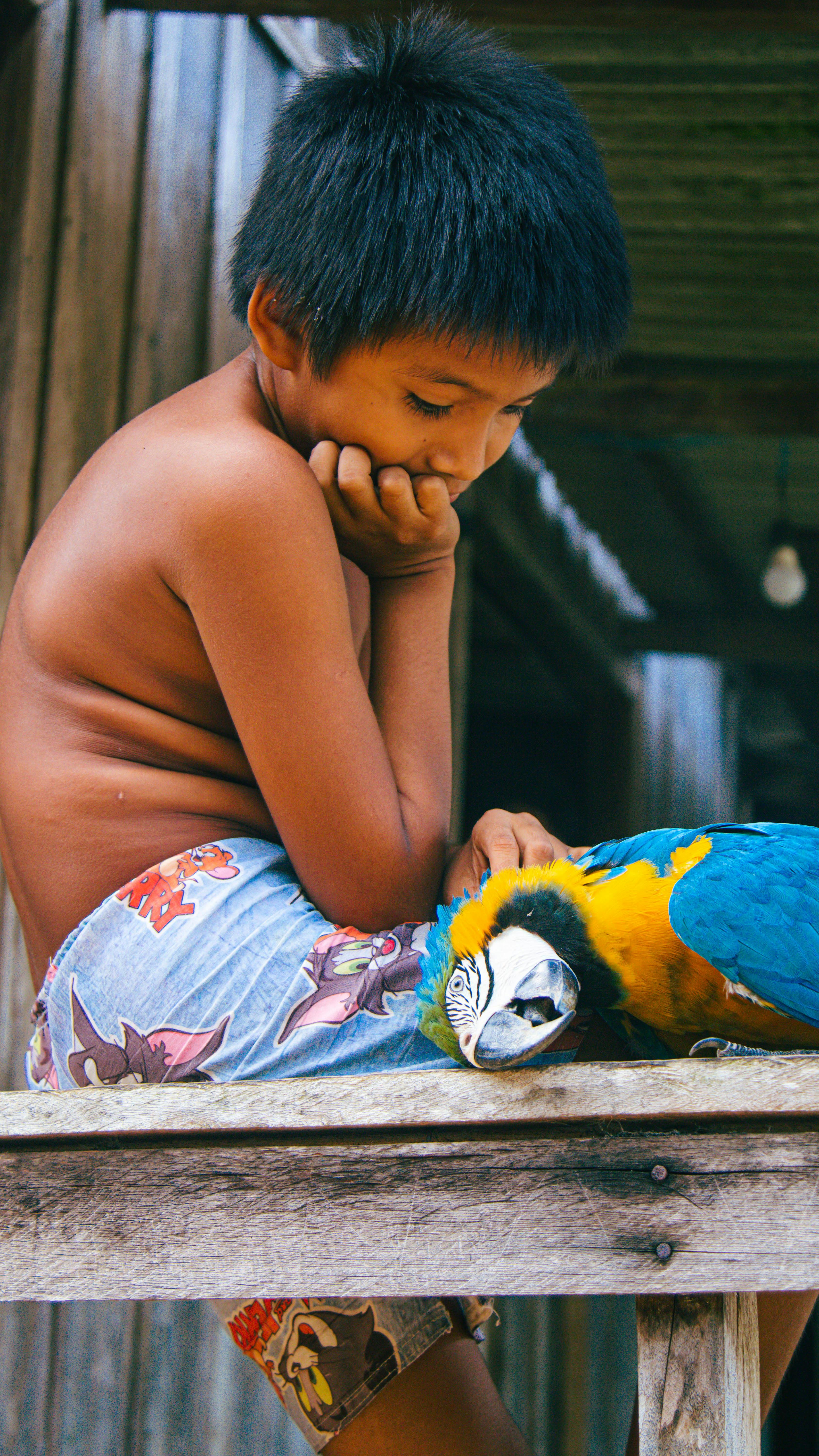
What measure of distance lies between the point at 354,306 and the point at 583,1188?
3.24 feet

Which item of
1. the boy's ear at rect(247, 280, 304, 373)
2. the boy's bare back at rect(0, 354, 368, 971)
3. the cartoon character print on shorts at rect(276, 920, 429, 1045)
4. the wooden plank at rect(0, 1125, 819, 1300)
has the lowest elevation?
the wooden plank at rect(0, 1125, 819, 1300)

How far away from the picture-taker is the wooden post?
1126 millimetres

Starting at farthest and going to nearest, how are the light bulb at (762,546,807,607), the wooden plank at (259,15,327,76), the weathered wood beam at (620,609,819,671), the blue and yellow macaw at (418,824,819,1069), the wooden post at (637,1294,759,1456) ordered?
the weathered wood beam at (620,609,819,671) → the light bulb at (762,546,807,607) → the wooden plank at (259,15,327,76) → the blue and yellow macaw at (418,824,819,1069) → the wooden post at (637,1294,759,1456)

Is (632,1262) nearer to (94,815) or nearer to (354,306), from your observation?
(94,815)

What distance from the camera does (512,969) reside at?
1298 millimetres

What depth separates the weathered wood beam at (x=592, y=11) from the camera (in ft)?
8.48

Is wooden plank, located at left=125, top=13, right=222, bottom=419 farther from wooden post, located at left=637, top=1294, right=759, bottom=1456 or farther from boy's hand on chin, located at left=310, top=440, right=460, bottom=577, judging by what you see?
wooden post, located at left=637, top=1294, right=759, bottom=1456

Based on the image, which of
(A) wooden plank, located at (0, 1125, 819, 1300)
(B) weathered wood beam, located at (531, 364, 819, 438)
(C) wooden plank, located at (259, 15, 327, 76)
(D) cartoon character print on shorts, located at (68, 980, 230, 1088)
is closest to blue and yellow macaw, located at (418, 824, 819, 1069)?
(A) wooden plank, located at (0, 1125, 819, 1300)

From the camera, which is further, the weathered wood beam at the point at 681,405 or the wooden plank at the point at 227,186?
the weathered wood beam at the point at 681,405

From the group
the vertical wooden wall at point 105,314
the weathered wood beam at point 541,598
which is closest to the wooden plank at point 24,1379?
the vertical wooden wall at point 105,314

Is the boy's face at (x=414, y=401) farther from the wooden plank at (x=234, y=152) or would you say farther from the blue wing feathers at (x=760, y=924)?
the wooden plank at (x=234, y=152)

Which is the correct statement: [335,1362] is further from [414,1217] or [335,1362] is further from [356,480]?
[356,480]

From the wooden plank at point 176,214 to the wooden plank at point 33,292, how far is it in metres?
0.27

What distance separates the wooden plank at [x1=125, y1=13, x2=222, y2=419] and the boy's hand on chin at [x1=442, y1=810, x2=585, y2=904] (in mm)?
1581
